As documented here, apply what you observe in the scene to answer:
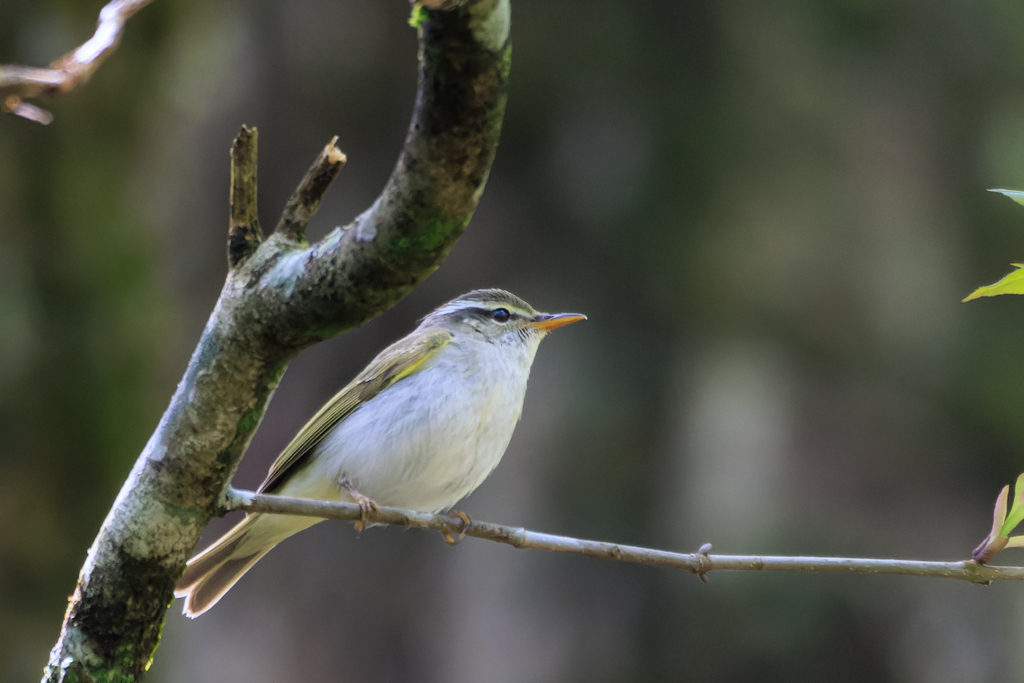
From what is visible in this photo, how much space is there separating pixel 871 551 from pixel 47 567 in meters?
5.23

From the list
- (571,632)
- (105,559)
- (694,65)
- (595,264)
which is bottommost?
(571,632)

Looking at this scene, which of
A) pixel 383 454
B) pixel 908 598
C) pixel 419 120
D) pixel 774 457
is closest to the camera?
pixel 419 120

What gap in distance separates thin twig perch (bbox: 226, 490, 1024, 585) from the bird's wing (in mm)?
1027

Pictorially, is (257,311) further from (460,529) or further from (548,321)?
(548,321)

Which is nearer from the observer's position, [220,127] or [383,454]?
[383,454]

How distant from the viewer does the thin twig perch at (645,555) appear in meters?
1.73

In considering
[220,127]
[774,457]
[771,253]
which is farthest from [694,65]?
[220,127]

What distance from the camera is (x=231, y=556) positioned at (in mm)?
2809

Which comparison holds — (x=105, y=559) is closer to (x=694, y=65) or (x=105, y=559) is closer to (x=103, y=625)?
(x=103, y=625)

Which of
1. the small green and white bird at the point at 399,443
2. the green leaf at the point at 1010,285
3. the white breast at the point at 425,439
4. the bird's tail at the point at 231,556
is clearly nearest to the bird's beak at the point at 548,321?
the small green and white bird at the point at 399,443

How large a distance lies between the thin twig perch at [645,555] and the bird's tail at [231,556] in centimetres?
83

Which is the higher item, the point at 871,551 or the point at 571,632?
the point at 871,551

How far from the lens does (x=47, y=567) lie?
3.35m

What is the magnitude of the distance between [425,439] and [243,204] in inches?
52.3
